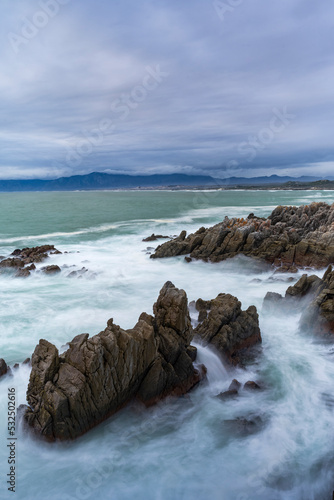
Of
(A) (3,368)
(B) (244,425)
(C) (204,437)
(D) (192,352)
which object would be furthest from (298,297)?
(A) (3,368)

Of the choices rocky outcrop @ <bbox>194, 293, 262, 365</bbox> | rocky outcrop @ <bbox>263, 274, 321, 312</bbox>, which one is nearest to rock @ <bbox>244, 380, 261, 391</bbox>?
rocky outcrop @ <bbox>194, 293, 262, 365</bbox>

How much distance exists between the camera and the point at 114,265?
26359 mm

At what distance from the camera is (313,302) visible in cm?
1398

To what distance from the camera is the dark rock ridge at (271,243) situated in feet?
76.0

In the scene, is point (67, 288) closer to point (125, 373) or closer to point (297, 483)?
point (125, 373)

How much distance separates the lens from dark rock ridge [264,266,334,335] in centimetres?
1341

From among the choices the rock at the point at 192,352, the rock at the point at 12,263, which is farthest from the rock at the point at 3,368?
the rock at the point at 12,263

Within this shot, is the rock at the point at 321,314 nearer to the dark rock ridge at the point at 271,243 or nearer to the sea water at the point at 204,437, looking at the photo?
the sea water at the point at 204,437

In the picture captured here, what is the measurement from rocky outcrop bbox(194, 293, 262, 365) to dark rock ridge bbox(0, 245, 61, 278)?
1605 cm

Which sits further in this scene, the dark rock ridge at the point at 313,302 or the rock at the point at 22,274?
the rock at the point at 22,274

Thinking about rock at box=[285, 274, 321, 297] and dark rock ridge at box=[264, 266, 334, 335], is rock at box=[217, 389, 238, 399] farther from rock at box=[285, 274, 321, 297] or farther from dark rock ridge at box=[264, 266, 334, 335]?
rock at box=[285, 274, 321, 297]

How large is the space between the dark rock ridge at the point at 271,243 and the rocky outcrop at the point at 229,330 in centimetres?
1068

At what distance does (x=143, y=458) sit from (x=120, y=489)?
0.94m

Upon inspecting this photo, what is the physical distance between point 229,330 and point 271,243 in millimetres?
14482
